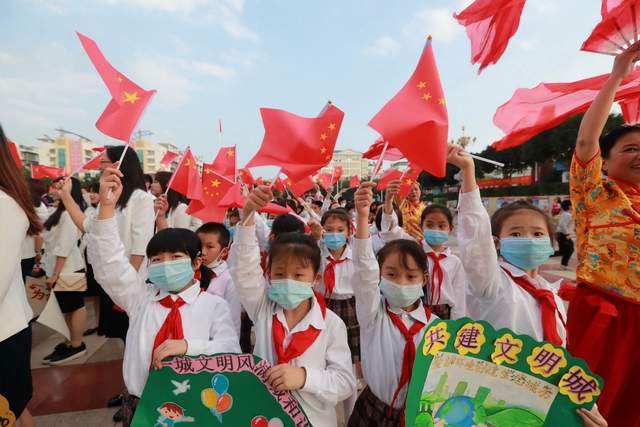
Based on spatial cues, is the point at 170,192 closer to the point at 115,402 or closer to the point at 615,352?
the point at 115,402

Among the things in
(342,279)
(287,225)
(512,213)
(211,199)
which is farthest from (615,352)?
(211,199)

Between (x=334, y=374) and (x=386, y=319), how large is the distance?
36 centimetres

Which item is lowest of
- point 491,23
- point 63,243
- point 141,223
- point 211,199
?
point 63,243

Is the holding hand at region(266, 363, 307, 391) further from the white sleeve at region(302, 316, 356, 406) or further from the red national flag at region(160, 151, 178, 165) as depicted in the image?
the red national flag at region(160, 151, 178, 165)

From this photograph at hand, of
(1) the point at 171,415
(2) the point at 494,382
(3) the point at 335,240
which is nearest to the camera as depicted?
(2) the point at 494,382

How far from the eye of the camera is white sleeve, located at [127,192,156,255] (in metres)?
2.36

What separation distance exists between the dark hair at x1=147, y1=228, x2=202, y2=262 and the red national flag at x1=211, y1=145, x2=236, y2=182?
2.66 m

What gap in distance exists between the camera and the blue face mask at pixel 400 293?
→ 5.61 feet

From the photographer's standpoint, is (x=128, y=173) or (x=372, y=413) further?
(x=128, y=173)

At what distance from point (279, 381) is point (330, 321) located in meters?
0.43

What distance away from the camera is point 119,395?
2734 millimetres

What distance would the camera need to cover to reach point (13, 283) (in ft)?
4.91

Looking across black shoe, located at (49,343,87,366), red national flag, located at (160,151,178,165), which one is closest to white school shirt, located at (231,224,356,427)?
black shoe, located at (49,343,87,366)

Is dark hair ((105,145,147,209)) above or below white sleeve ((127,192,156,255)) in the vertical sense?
above
